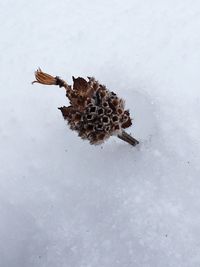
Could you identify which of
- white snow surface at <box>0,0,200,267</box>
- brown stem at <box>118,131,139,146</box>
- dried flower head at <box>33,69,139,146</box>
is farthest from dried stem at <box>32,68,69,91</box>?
white snow surface at <box>0,0,200,267</box>

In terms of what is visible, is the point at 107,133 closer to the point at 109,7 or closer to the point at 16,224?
the point at 16,224

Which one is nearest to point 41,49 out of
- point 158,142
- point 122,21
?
point 122,21

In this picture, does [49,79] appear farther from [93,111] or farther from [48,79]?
[93,111]

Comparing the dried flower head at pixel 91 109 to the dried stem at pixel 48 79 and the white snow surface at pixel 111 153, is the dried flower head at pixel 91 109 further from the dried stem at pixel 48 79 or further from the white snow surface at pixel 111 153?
the white snow surface at pixel 111 153

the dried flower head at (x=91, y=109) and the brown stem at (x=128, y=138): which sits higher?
the brown stem at (x=128, y=138)

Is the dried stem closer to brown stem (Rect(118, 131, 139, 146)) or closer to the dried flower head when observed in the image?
the dried flower head

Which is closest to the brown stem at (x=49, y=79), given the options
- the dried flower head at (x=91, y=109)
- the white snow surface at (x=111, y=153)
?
the dried flower head at (x=91, y=109)
